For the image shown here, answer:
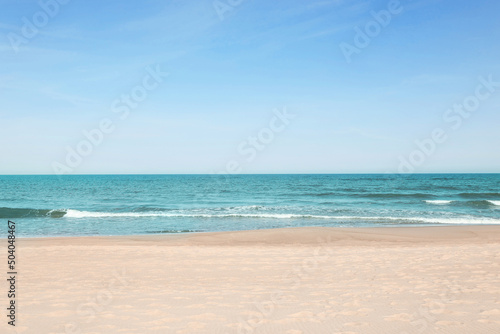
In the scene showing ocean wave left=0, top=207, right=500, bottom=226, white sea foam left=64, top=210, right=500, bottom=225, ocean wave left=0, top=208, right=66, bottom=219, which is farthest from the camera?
ocean wave left=0, top=208, right=66, bottom=219

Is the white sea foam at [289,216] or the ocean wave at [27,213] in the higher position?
the white sea foam at [289,216]

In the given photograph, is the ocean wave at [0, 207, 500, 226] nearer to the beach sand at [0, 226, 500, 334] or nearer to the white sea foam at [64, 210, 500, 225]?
the white sea foam at [64, 210, 500, 225]

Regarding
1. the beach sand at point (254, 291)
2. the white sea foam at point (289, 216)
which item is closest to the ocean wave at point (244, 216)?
the white sea foam at point (289, 216)

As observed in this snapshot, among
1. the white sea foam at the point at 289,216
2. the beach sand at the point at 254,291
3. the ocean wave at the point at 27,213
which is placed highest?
the beach sand at the point at 254,291

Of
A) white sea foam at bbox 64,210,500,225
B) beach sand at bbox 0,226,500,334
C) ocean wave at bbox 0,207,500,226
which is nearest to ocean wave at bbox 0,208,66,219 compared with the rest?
ocean wave at bbox 0,207,500,226

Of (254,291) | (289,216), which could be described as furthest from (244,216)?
(254,291)

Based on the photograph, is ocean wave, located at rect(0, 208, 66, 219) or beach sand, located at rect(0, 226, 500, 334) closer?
beach sand, located at rect(0, 226, 500, 334)

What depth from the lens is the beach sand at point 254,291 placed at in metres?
5.06

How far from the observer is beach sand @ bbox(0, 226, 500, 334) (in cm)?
506

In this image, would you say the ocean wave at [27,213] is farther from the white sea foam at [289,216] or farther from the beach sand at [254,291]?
the beach sand at [254,291]

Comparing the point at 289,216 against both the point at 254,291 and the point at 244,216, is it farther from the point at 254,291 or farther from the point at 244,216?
the point at 254,291

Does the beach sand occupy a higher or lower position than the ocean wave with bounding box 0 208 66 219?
higher

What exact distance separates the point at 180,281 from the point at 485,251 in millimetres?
9230

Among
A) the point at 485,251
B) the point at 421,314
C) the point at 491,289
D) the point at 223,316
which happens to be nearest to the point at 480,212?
the point at 485,251
